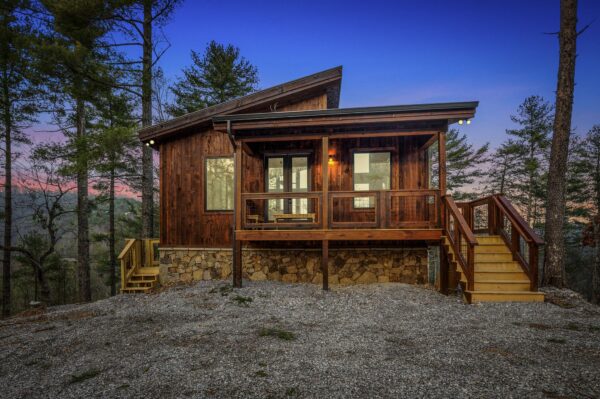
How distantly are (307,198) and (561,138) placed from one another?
6.89 meters

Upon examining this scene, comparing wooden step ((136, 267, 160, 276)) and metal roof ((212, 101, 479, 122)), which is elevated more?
metal roof ((212, 101, 479, 122))

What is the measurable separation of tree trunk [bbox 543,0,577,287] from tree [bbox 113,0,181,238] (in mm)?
12729

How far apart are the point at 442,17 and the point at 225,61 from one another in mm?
19823

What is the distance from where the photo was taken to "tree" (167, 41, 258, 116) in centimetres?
1752

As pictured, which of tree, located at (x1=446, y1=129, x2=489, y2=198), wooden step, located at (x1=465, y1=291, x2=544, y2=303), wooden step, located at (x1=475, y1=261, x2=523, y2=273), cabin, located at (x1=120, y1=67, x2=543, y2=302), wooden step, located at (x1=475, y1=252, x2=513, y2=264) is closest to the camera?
wooden step, located at (x1=465, y1=291, x2=544, y2=303)

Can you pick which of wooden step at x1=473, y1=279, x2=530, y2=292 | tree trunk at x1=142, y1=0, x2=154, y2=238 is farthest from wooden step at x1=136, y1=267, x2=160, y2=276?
wooden step at x1=473, y1=279, x2=530, y2=292

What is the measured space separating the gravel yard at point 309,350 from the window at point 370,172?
329 cm

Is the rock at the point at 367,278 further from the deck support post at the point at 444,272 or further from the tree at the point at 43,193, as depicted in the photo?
the tree at the point at 43,193

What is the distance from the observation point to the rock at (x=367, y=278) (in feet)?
27.5

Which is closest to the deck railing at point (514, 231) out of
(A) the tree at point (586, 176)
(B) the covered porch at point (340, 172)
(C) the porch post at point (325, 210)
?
(B) the covered porch at point (340, 172)

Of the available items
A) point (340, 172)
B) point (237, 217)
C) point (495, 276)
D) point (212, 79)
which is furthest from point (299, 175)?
point (212, 79)

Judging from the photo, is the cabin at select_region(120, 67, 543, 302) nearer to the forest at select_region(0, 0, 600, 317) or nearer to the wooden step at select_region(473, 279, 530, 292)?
the wooden step at select_region(473, 279, 530, 292)

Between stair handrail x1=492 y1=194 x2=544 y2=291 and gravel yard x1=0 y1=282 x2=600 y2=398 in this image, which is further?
stair handrail x1=492 y1=194 x2=544 y2=291

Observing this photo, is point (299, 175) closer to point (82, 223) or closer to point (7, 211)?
point (82, 223)
